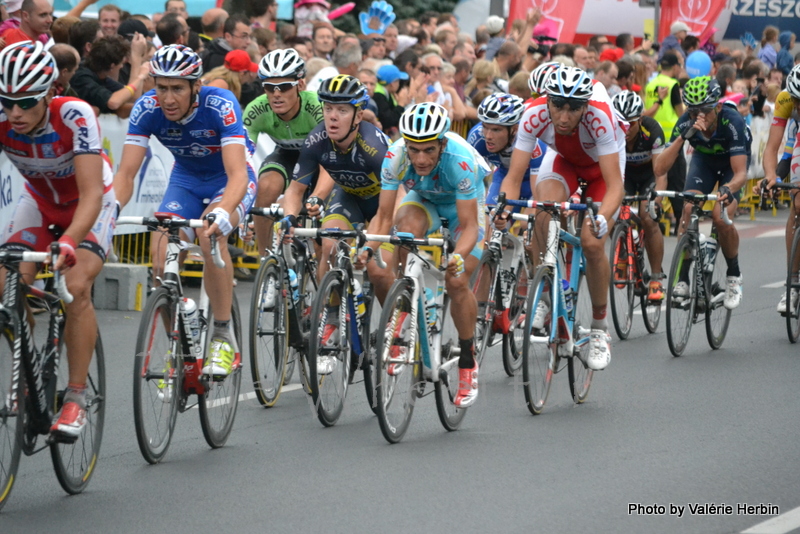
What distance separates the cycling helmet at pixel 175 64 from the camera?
6.90 metres

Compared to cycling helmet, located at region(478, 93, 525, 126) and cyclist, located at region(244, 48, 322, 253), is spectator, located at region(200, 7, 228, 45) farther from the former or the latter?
cycling helmet, located at region(478, 93, 525, 126)

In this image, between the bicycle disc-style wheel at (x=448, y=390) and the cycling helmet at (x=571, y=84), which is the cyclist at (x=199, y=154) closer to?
the bicycle disc-style wheel at (x=448, y=390)

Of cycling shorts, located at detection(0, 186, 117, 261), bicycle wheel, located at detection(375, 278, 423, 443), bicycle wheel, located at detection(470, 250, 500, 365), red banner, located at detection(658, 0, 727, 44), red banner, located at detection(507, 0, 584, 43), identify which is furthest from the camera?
red banner, located at detection(658, 0, 727, 44)

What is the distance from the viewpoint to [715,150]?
11.0 m

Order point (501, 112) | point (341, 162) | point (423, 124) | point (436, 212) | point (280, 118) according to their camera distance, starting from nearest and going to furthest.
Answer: point (423, 124), point (436, 212), point (341, 162), point (280, 118), point (501, 112)

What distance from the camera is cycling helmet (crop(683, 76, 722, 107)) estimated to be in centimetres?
1060

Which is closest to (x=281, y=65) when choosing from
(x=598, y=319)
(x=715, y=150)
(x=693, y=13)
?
(x=598, y=319)

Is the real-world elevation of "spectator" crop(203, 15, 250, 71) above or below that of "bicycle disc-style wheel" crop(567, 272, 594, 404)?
above

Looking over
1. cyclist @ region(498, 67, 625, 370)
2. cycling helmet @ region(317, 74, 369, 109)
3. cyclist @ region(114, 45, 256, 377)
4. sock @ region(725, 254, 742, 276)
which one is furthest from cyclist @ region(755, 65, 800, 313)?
cyclist @ region(114, 45, 256, 377)

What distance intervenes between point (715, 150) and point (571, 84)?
3474 millimetres

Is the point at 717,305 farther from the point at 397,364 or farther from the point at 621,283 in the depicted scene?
the point at 397,364

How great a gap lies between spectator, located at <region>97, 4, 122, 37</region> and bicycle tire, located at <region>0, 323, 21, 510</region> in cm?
784

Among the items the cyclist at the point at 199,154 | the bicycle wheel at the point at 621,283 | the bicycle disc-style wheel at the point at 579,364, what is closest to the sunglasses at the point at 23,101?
the cyclist at the point at 199,154

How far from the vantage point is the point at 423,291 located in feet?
23.6
